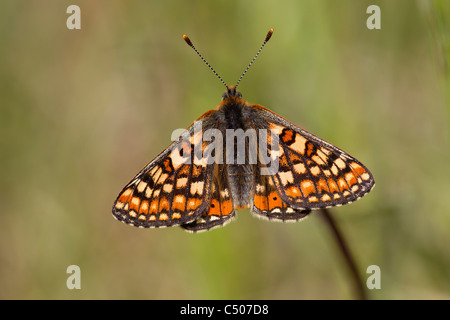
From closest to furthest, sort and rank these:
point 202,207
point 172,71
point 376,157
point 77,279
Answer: point 202,207
point 376,157
point 77,279
point 172,71

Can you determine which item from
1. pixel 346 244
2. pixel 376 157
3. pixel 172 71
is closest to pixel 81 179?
pixel 172 71

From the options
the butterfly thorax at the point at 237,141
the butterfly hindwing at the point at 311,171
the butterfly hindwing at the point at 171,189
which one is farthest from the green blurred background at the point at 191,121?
the butterfly hindwing at the point at 171,189

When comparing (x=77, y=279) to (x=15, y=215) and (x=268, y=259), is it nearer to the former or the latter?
(x=15, y=215)

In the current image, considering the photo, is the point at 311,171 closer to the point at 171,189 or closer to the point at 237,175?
the point at 237,175

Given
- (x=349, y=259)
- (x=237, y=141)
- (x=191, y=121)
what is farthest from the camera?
(x=191, y=121)

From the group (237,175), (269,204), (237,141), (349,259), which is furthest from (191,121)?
(349,259)

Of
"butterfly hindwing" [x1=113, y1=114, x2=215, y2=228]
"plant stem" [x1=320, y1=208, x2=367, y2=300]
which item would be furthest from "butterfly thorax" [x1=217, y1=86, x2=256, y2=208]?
"plant stem" [x1=320, y1=208, x2=367, y2=300]

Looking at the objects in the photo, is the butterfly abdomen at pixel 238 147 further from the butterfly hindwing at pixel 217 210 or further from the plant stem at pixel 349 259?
the plant stem at pixel 349 259
